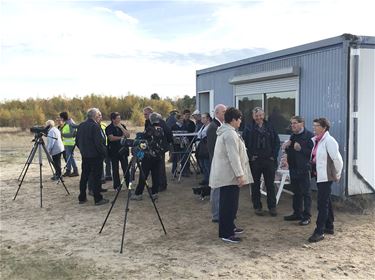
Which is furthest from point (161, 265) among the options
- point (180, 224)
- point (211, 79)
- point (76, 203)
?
point (211, 79)

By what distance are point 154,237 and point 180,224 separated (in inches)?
27.6

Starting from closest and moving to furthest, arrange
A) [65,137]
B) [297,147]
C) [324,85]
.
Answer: [297,147] < [324,85] < [65,137]

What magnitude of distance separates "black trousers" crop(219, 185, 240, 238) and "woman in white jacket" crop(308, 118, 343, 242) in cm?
100

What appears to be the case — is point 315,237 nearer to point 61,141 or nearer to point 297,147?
point 297,147

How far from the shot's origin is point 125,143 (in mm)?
6605

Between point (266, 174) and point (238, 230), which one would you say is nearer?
point (238, 230)

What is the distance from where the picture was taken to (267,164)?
6.43 metres

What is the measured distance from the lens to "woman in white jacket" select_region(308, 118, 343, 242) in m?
5.18

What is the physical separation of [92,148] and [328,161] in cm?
399

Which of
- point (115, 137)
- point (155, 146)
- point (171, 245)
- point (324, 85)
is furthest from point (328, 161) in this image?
point (115, 137)

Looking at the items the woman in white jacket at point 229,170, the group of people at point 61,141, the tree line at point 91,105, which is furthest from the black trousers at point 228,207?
the tree line at point 91,105

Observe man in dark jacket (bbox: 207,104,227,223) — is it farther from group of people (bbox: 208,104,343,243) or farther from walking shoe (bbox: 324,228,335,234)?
walking shoe (bbox: 324,228,335,234)

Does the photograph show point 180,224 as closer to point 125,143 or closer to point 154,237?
point 154,237

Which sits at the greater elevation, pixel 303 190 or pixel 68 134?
pixel 68 134
